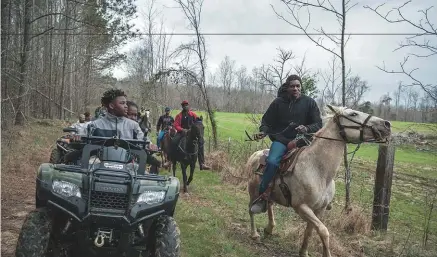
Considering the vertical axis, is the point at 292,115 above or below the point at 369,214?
above

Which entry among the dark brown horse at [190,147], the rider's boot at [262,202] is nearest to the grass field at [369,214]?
the rider's boot at [262,202]

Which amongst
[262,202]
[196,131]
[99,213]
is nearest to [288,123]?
[262,202]

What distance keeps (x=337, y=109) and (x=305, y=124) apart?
71 cm

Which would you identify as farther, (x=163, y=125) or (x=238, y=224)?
(x=163, y=125)

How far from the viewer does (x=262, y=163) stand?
23.6ft

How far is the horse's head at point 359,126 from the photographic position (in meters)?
5.81

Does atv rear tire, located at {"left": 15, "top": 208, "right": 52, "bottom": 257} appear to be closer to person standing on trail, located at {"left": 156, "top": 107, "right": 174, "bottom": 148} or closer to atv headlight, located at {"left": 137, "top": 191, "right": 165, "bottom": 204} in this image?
atv headlight, located at {"left": 137, "top": 191, "right": 165, "bottom": 204}

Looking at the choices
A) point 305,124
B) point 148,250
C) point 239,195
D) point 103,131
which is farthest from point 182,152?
point 148,250

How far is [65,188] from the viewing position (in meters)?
3.90

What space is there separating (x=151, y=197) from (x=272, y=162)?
293cm

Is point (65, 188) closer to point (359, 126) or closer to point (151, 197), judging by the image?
point (151, 197)

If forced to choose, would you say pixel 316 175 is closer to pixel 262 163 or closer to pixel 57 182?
pixel 262 163

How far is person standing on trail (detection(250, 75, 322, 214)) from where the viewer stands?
662 centimetres

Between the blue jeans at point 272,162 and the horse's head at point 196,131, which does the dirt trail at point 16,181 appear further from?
the horse's head at point 196,131
